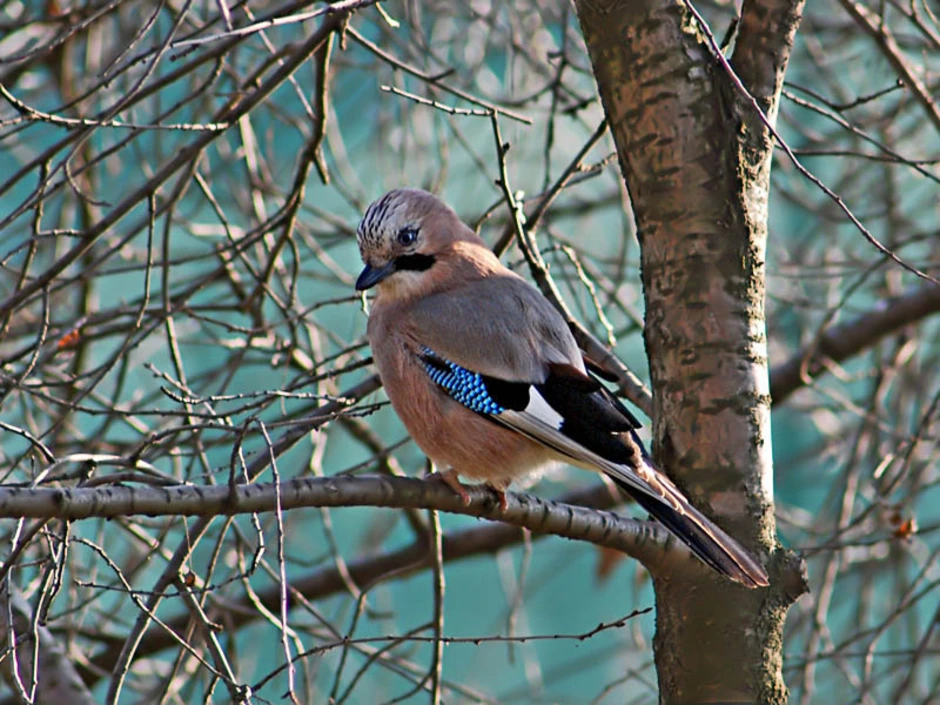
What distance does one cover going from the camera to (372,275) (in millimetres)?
3666

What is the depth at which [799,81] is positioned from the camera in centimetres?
708

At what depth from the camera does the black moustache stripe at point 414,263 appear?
3.79m

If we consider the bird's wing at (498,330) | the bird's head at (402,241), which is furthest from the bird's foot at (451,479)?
the bird's head at (402,241)

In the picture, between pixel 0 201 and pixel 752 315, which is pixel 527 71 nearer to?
pixel 0 201

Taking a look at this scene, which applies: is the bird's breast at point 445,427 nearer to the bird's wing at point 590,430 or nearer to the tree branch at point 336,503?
the bird's wing at point 590,430

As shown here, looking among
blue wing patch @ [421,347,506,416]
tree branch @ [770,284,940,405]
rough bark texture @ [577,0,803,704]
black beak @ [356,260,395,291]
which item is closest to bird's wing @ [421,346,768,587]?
blue wing patch @ [421,347,506,416]

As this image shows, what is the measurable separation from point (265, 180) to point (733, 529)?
286 cm

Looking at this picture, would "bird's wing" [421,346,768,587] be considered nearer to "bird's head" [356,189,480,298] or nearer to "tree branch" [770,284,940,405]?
"bird's head" [356,189,480,298]

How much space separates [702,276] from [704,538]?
603 mm

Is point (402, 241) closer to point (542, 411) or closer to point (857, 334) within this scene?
point (542, 411)

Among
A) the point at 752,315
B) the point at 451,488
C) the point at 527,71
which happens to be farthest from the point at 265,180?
the point at 752,315

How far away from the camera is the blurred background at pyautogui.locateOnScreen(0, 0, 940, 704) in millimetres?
3404

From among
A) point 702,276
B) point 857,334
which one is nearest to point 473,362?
point 702,276

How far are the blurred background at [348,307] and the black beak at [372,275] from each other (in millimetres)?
123
